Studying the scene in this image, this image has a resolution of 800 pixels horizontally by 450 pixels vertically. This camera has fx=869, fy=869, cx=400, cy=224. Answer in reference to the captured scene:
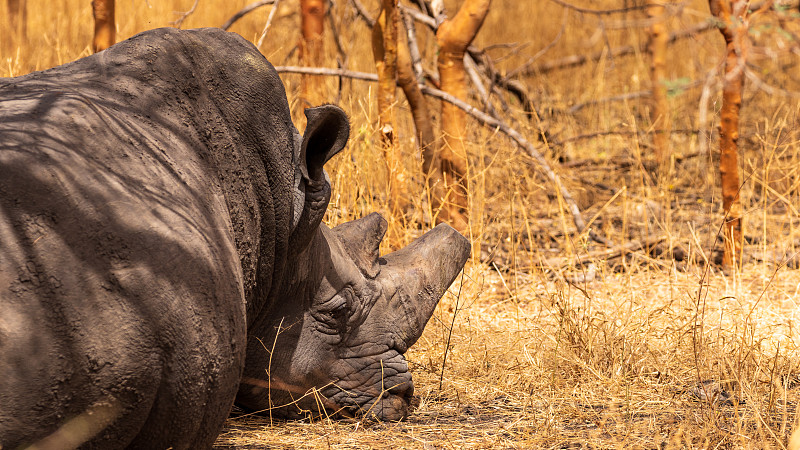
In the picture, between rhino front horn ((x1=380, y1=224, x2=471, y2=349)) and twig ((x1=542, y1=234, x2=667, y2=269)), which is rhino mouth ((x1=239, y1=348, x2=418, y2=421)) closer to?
rhino front horn ((x1=380, y1=224, x2=471, y2=349))

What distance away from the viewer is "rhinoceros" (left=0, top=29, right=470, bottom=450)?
1.60 metres

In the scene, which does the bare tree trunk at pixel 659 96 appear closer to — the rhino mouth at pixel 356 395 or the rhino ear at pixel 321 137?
the rhino mouth at pixel 356 395

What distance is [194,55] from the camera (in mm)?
2248

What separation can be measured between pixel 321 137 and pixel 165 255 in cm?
91

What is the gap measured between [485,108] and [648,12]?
10.4ft

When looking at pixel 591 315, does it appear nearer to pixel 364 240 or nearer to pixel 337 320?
pixel 364 240

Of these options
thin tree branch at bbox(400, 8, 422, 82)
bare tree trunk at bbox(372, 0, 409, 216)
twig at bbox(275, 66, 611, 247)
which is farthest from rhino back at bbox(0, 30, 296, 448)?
thin tree branch at bbox(400, 8, 422, 82)

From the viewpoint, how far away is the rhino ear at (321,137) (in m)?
2.44

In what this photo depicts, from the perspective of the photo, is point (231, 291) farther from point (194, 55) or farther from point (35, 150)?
point (194, 55)

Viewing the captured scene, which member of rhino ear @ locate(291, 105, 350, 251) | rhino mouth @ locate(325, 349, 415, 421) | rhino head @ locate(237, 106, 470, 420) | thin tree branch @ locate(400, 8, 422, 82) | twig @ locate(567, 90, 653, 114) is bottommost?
rhino mouth @ locate(325, 349, 415, 421)

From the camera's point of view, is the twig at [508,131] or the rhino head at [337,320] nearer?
the rhino head at [337,320]

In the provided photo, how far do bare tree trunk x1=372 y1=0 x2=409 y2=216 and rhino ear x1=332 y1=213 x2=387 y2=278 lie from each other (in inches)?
55.2

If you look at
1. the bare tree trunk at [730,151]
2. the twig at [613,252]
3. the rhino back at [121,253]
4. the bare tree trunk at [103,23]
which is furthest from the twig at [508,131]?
the rhino back at [121,253]

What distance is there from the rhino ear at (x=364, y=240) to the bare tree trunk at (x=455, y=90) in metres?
1.64
